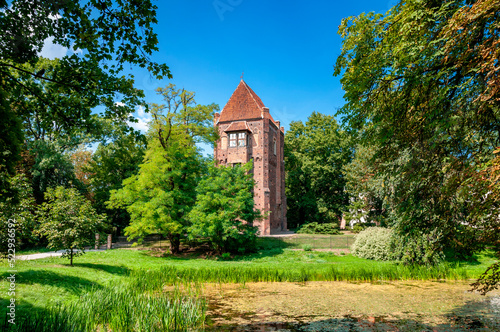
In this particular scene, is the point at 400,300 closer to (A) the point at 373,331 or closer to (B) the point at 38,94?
(A) the point at 373,331

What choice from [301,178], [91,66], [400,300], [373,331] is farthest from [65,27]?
[301,178]

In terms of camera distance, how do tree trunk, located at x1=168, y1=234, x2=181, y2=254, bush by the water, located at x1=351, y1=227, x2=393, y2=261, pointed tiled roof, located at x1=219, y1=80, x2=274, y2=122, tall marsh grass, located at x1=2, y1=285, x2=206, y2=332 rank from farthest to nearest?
pointed tiled roof, located at x1=219, y1=80, x2=274, y2=122, tree trunk, located at x1=168, y1=234, x2=181, y2=254, bush by the water, located at x1=351, y1=227, x2=393, y2=261, tall marsh grass, located at x1=2, y1=285, x2=206, y2=332

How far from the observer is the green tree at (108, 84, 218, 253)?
23.2 m

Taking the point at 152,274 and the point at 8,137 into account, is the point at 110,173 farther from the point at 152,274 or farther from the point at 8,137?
the point at 8,137

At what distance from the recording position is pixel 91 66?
20.9ft

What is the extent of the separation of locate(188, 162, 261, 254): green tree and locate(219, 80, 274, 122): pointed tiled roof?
12575mm

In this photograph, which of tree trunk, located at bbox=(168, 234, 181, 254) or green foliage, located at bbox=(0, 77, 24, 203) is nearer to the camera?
green foliage, located at bbox=(0, 77, 24, 203)

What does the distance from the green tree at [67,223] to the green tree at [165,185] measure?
7861mm

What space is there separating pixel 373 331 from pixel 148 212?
726 inches

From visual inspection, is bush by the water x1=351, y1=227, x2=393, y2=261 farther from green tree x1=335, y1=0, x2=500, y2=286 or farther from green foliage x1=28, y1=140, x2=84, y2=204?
green foliage x1=28, y1=140, x2=84, y2=204

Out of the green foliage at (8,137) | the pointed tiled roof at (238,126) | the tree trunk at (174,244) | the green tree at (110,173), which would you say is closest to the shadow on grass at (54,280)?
the green foliage at (8,137)

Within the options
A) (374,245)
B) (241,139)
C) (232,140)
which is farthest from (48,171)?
(374,245)

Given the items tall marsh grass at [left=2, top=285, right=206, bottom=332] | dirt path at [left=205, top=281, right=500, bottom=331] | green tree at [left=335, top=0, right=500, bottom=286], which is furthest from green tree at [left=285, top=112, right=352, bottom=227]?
tall marsh grass at [left=2, top=285, right=206, bottom=332]

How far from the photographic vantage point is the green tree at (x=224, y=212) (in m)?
22.8
